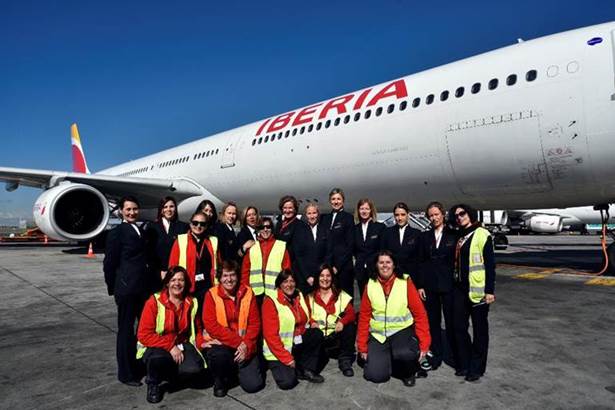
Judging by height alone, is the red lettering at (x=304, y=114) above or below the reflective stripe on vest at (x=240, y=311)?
above

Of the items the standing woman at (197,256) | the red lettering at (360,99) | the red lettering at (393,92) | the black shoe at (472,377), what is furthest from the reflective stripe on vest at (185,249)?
the red lettering at (360,99)

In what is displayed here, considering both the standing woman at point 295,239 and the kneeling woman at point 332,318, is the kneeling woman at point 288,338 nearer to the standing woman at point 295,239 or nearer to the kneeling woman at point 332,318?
the kneeling woman at point 332,318

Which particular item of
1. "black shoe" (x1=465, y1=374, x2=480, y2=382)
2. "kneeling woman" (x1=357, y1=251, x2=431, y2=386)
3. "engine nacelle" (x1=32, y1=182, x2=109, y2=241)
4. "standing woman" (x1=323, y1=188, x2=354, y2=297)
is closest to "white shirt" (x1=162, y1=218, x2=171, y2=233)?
"standing woman" (x1=323, y1=188, x2=354, y2=297)

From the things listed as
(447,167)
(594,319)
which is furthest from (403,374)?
(447,167)

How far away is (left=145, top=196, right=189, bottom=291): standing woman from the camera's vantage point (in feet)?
13.6

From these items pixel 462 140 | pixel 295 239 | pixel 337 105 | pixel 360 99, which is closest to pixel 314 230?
pixel 295 239

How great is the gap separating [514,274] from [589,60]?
14.8ft

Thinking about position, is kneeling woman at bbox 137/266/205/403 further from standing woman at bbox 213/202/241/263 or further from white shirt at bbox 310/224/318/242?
white shirt at bbox 310/224/318/242

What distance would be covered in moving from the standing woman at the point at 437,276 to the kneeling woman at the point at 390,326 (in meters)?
0.28

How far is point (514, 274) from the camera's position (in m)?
9.12

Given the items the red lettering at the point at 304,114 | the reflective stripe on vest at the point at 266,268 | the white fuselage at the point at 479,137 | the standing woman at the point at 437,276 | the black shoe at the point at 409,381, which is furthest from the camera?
the red lettering at the point at 304,114

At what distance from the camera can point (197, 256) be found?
13.3 feet

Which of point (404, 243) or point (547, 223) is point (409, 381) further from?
point (547, 223)

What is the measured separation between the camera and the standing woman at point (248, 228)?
15.9 ft
